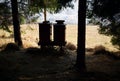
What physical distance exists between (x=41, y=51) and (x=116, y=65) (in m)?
4.39

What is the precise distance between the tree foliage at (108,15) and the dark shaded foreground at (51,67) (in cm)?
161

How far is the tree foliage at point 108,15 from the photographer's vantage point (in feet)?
43.4

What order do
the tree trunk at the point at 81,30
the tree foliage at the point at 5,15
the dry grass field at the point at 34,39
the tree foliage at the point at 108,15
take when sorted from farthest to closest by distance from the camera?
the dry grass field at the point at 34,39 < the tree foliage at the point at 5,15 < the tree foliage at the point at 108,15 < the tree trunk at the point at 81,30

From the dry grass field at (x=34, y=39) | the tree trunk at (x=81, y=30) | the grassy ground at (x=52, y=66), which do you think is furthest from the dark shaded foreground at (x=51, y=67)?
the dry grass field at (x=34, y=39)

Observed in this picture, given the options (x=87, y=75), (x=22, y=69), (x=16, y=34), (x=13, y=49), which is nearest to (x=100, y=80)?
(x=87, y=75)

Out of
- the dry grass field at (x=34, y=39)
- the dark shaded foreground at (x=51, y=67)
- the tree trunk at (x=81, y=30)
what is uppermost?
the tree trunk at (x=81, y=30)

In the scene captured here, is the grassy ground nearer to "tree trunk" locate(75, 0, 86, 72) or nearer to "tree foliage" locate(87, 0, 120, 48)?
"tree trunk" locate(75, 0, 86, 72)

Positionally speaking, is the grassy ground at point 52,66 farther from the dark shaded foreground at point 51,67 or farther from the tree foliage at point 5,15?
the tree foliage at point 5,15

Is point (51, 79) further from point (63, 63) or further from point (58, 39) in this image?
point (58, 39)

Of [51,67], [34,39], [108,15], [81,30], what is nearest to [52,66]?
[51,67]

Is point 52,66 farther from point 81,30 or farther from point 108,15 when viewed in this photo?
point 108,15

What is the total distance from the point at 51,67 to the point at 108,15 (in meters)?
3.80

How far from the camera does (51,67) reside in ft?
42.3

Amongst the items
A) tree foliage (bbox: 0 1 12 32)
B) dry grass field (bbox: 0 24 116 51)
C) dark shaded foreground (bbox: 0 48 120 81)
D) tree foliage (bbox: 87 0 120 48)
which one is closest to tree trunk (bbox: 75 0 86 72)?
dark shaded foreground (bbox: 0 48 120 81)
